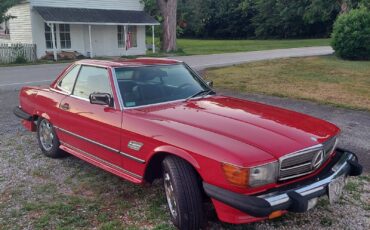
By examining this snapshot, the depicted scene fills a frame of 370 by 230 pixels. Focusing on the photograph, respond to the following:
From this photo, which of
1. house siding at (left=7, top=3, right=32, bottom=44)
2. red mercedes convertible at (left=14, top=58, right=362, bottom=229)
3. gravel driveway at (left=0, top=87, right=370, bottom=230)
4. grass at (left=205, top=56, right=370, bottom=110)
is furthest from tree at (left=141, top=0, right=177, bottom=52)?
red mercedes convertible at (left=14, top=58, right=362, bottom=229)

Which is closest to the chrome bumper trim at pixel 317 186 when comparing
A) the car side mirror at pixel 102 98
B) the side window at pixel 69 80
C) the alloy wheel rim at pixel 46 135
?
the car side mirror at pixel 102 98

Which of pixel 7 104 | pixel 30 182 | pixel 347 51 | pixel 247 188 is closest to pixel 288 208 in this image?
pixel 247 188

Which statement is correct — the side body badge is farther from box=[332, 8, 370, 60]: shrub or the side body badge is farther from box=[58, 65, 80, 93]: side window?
box=[332, 8, 370, 60]: shrub

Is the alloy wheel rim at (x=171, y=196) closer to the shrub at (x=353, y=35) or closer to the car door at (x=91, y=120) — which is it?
the car door at (x=91, y=120)

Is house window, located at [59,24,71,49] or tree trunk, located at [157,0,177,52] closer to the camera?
house window, located at [59,24,71,49]

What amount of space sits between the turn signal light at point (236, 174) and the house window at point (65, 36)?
79.8 feet

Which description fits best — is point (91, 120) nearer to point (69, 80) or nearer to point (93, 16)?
point (69, 80)

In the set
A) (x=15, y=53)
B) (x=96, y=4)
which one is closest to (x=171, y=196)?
Result: (x=15, y=53)

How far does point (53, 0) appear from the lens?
2514cm

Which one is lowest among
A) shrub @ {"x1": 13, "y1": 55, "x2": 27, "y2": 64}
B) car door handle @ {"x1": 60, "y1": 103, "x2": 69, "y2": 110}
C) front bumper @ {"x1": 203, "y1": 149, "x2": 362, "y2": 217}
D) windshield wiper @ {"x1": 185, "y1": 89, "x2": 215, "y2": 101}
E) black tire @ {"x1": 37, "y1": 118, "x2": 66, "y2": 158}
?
shrub @ {"x1": 13, "y1": 55, "x2": 27, "y2": 64}

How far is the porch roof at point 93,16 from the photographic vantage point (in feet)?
78.8

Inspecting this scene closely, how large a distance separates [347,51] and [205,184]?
19.5m

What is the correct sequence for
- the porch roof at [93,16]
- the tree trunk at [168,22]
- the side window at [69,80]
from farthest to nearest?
the tree trunk at [168,22]
the porch roof at [93,16]
the side window at [69,80]

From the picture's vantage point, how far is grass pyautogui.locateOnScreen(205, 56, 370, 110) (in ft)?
35.0
